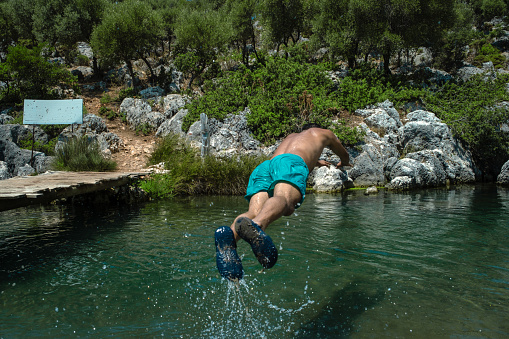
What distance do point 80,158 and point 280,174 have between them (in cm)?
1001

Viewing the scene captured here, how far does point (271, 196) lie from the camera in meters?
3.70

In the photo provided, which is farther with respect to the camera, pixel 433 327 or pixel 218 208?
pixel 218 208


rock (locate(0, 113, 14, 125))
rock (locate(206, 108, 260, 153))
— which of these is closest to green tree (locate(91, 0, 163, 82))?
rock (locate(0, 113, 14, 125))

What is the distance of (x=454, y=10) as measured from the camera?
2170 centimetres

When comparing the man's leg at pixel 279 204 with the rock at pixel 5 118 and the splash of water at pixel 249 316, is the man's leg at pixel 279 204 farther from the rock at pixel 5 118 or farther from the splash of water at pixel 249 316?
the rock at pixel 5 118

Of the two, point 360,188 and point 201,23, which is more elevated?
point 201,23

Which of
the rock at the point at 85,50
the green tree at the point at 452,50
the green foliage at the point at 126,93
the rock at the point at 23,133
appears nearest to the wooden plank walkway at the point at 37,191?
the rock at the point at 23,133

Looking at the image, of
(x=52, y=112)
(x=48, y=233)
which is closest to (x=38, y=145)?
(x=52, y=112)

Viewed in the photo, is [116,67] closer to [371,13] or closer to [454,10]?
[371,13]

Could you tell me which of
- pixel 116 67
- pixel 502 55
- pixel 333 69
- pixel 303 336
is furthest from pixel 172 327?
pixel 502 55

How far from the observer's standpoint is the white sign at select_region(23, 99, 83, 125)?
1455 cm

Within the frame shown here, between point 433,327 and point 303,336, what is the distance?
128cm

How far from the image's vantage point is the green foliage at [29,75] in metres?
20.8

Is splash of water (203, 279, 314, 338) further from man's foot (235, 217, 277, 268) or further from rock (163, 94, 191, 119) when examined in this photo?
rock (163, 94, 191, 119)
